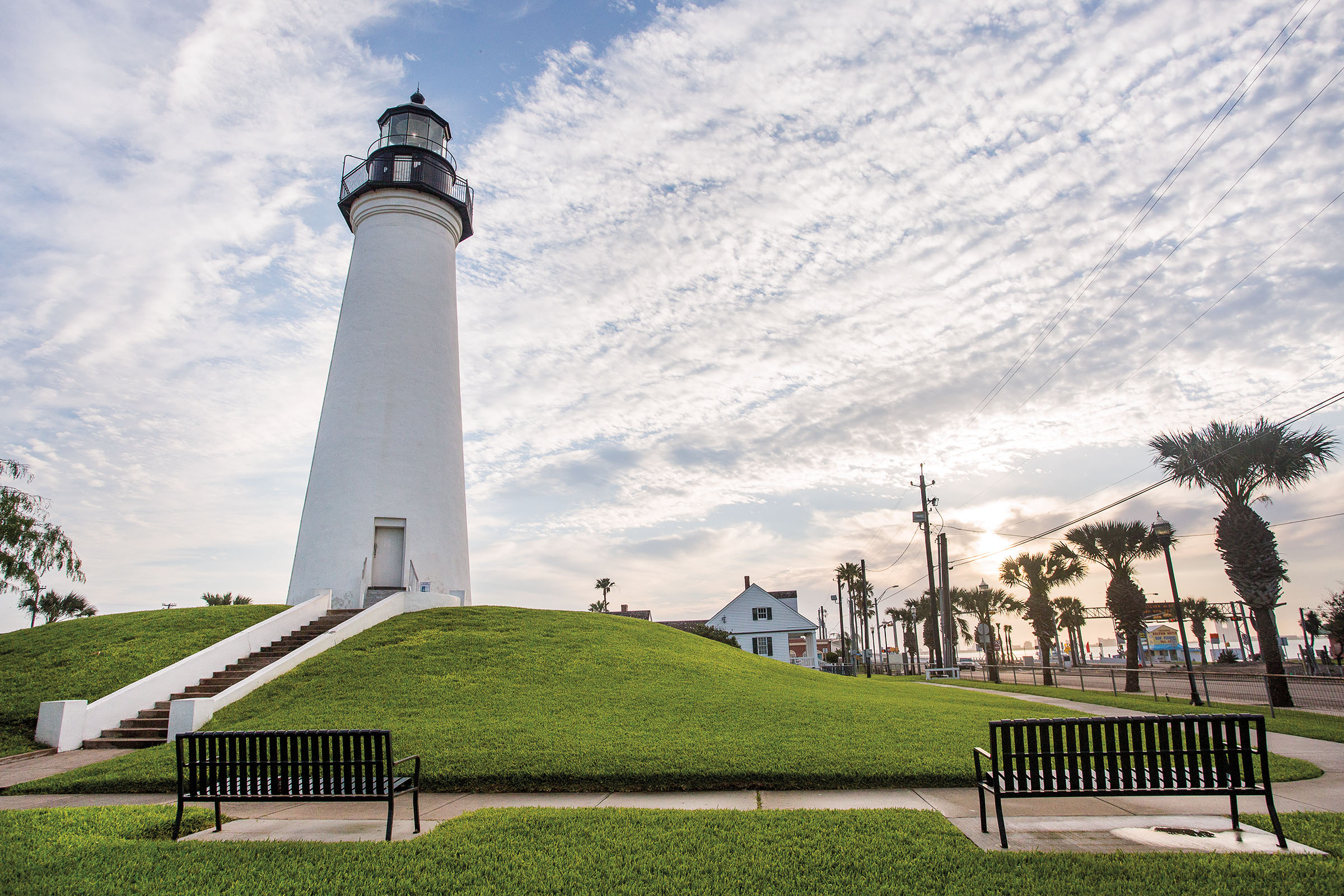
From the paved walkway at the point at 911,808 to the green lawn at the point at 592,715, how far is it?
28 centimetres

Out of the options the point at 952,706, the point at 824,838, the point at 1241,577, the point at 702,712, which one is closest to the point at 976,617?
the point at 1241,577

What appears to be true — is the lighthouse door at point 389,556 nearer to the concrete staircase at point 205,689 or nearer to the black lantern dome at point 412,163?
the concrete staircase at point 205,689

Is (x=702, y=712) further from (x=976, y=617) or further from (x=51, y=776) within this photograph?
(x=976, y=617)

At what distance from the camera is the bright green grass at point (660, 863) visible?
4730mm

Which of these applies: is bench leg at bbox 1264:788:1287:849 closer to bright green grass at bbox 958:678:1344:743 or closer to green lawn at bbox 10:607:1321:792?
green lawn at bbox 10:607:1321:792

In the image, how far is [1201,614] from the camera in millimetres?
78750

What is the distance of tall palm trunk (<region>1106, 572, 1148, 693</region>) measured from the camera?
104ft

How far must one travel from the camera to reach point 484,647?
53.1ft

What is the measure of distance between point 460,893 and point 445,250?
2336cm

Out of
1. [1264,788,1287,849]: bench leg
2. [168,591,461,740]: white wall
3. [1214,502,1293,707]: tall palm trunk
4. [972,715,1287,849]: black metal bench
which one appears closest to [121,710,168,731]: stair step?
[168,591,461,740]: white wall

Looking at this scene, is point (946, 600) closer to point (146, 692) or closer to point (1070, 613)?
point (146, 692)

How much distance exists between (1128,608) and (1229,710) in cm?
1727

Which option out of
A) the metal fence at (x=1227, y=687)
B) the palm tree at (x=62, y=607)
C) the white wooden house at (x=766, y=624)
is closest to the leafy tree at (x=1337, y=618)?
the metal fence at (x=1227, y=687)

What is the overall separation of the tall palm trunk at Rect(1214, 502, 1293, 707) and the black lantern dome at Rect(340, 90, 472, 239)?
28.5 metres
